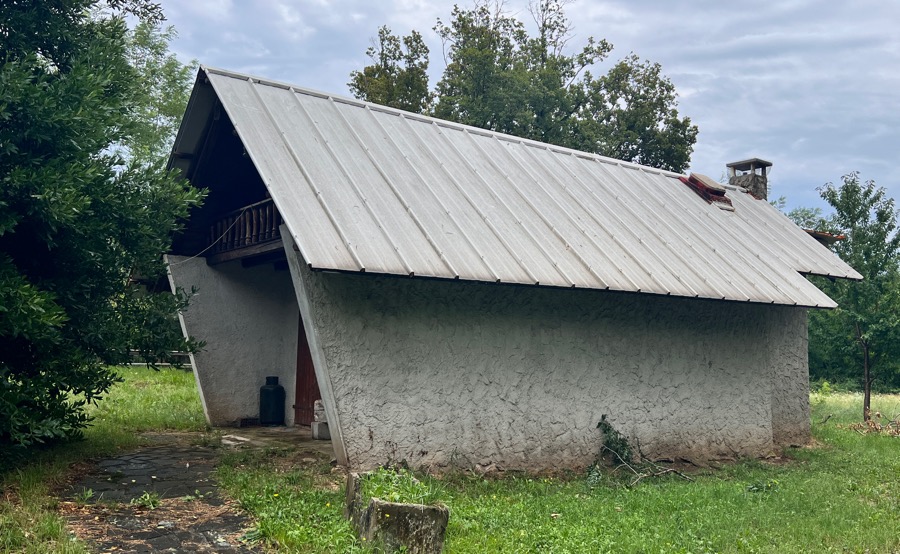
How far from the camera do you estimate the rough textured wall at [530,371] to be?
26.7 ft

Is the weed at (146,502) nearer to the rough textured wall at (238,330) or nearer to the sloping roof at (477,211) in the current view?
the sloping roof at (477,211)

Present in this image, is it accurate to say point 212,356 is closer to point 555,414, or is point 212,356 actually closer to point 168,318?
point 168,318

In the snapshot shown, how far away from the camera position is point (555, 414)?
9.52m

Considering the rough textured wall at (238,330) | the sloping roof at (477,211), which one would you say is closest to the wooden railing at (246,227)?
the rough textured wall at (238,330)

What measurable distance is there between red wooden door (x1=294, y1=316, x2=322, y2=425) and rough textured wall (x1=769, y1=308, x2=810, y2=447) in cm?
713

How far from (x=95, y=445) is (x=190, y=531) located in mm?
3982

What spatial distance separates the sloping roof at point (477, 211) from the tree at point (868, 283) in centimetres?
436

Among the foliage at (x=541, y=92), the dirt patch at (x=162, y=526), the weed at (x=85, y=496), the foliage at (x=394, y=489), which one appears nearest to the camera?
the dirt patch at (x=162, y=526)

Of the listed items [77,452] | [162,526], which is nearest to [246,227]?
[77,452]

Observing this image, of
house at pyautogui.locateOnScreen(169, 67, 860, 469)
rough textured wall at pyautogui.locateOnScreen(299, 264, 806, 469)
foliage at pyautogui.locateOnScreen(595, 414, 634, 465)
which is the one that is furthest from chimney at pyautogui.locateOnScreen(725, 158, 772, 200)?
foliage at pyautogui.locateOnScreen(595, 414, 634, 465)

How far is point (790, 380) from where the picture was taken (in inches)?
502

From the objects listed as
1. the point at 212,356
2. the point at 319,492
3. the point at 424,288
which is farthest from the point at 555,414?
the point at 212,356

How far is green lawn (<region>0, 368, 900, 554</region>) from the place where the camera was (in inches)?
241

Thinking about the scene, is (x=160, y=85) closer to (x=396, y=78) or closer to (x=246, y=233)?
(x=396, y=78)
